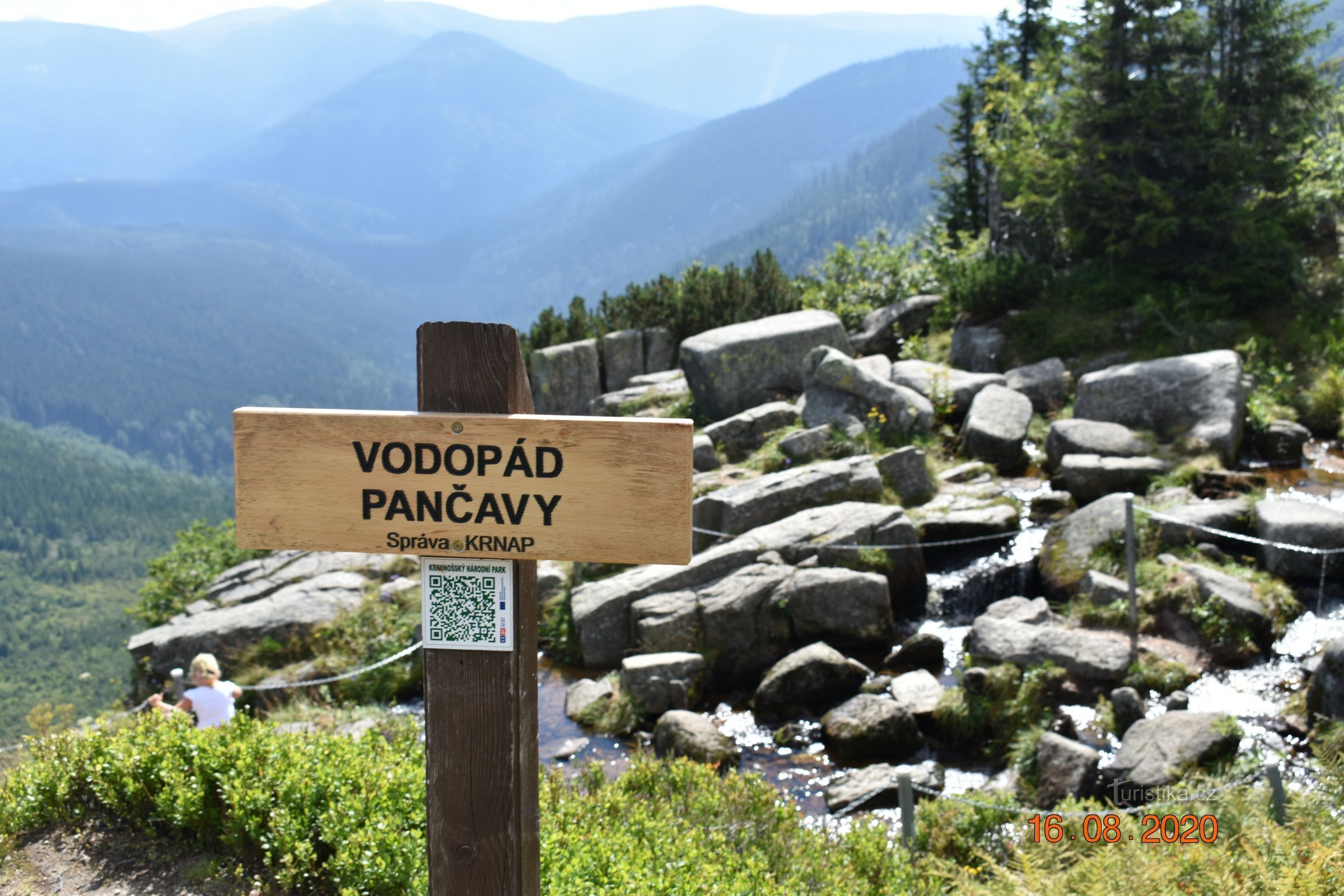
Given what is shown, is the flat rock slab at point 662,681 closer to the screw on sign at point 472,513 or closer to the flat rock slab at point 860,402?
the flat rock slab at point 860,402

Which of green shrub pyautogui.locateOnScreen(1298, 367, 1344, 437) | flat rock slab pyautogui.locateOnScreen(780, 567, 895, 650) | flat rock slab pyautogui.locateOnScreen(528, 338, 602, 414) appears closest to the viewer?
flat rock slab pyautogui.locateOnScreen(780, 567, 895, 650)

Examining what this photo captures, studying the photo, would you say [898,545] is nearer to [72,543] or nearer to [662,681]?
[662,681]

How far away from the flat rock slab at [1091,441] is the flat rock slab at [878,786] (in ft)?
19.9

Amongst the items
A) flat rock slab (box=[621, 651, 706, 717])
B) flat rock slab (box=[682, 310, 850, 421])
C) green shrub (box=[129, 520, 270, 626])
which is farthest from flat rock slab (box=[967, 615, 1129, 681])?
green shrub (box=[129, 520, 270, 626])

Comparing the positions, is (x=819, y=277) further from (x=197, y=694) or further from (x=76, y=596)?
(x=76, y=596)

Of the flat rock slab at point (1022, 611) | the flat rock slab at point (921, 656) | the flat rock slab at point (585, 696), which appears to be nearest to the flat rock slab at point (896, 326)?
the flat rock slab at point (1022, 611)

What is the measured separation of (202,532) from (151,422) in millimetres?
199164

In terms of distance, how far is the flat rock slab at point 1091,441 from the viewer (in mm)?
11852

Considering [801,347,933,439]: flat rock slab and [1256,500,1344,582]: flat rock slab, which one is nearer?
[1256,500,1344,582]: flat rock slab

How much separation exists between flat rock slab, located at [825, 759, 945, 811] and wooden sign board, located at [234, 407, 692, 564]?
4859mm

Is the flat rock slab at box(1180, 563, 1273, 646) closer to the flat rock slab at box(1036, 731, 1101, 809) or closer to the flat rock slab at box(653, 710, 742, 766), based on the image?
the flat rock slab at box(1036, 731, 1101, 809)

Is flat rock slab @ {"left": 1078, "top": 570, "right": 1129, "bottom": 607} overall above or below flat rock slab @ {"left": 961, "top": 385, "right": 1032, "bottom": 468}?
below

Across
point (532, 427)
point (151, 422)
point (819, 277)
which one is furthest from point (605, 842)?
point (151, 422)

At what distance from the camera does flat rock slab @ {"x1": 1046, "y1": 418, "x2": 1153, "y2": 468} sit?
11.9 metres
